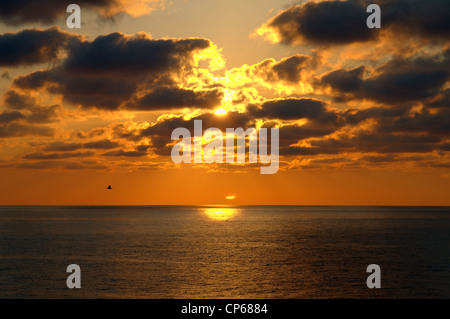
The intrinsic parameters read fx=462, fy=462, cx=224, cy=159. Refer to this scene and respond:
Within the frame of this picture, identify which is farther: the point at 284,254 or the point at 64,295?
the point at 284,254

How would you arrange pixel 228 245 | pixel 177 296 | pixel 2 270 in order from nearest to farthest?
pixel 177 296, pixel 2 270, pixel 228 245

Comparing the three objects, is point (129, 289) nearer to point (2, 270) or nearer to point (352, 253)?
point (2, 270)

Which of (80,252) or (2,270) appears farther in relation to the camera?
(80,252)

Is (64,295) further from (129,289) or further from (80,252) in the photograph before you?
(80,252)

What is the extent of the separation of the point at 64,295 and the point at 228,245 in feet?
210

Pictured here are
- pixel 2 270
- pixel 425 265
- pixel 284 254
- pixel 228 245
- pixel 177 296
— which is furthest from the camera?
pixel 228 245

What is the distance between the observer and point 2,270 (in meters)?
74.1

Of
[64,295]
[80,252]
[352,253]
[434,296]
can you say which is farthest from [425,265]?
[80,252]

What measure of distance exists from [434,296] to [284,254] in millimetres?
43283
